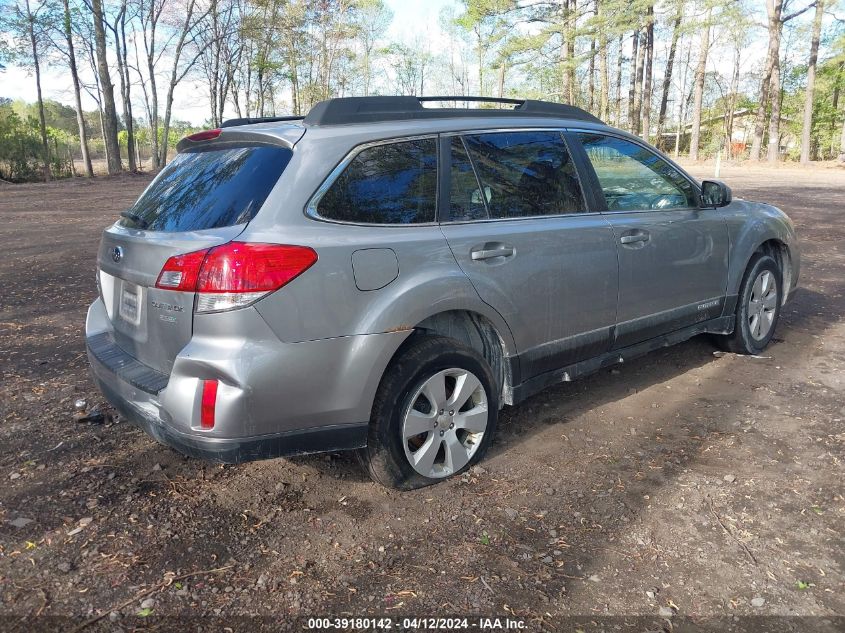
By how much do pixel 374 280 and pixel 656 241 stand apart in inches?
83.2

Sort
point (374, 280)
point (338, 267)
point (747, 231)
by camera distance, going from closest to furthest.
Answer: point (338, 267) < point (374, 280) < point (747, 231)

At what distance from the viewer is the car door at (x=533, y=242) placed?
3176 millimetres

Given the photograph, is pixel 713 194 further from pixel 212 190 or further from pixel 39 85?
pixel 39 85

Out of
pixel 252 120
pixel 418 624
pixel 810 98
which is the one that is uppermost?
pixel 810 98

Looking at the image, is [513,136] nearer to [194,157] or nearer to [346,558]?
[194,157]

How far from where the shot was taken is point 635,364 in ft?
16.2

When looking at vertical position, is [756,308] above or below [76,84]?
below

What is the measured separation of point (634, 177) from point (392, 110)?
5.98 feet

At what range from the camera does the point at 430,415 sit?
307 cm

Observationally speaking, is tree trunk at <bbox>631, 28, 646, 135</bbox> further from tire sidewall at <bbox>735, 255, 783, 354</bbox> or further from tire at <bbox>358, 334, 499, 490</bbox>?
tire at <bbox>358, 334, 499, 490</bbox>

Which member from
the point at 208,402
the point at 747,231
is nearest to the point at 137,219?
the point at 208,402

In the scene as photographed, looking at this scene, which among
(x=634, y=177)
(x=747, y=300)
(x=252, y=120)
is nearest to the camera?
(x=252, y=120)

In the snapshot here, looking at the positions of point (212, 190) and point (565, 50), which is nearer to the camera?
point (212, 190)

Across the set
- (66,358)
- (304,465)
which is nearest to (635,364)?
(304,465)
